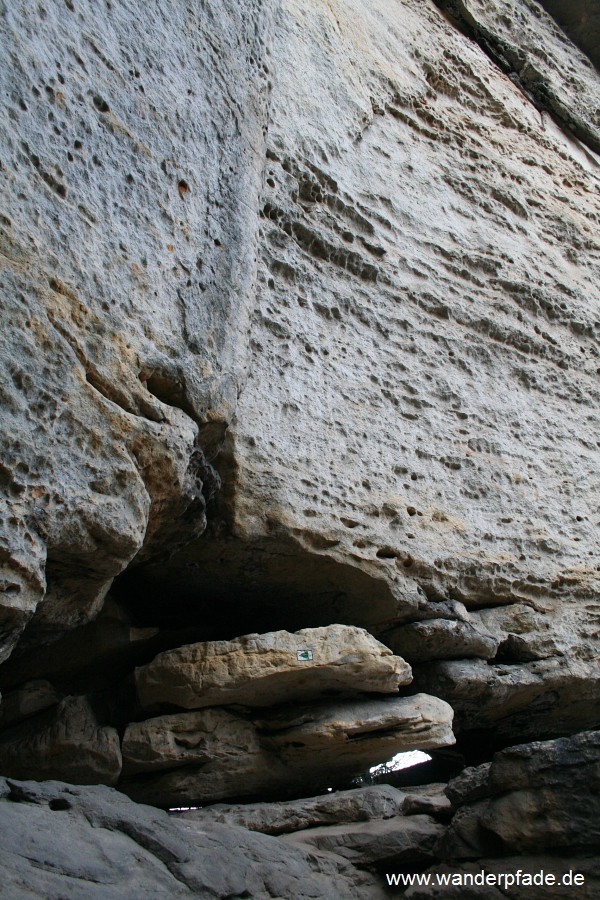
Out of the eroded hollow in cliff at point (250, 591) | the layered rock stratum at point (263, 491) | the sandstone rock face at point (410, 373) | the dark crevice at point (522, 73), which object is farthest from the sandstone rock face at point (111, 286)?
the dark crevice at point (522, 73)

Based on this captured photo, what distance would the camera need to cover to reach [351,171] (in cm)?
428

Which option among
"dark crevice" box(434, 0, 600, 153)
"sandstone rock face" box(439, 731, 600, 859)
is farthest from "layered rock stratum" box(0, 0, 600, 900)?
"dark crevice" box(434, 0, 600, 153)

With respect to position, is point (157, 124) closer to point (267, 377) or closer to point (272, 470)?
point (267, 377)

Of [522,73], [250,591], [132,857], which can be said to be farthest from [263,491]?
[522,73]

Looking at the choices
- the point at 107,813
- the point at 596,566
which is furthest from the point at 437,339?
the point at 107,813

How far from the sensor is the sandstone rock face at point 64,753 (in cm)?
255

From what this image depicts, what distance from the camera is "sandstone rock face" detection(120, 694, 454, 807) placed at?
8.68 feet

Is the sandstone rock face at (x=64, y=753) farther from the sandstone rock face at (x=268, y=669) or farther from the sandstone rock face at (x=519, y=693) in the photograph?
the sandstone rock face at (x=519, y=693)

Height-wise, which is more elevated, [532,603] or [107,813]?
[532,603]

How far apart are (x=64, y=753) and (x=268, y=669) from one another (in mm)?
681

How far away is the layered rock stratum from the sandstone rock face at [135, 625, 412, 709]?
1 centimetres

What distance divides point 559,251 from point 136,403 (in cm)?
379

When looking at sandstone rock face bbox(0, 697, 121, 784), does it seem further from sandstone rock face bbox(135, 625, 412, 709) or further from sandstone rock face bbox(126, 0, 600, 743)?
sandstone rock face bbox(126, 0, 600, 743)

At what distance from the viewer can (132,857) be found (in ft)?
6.37
